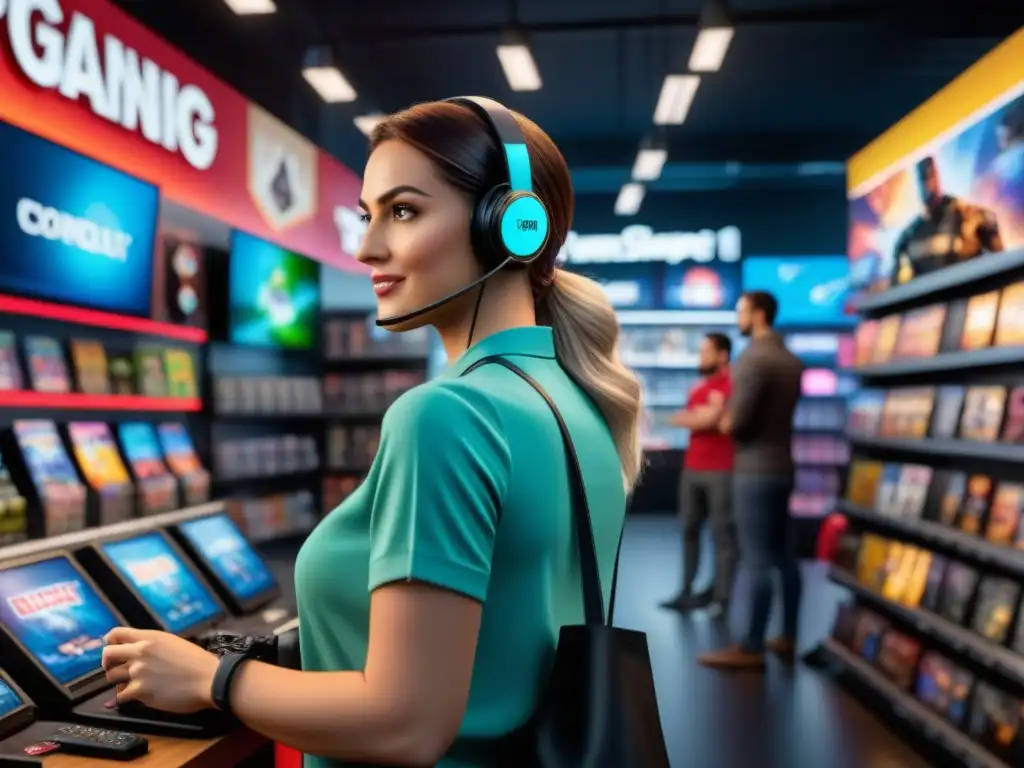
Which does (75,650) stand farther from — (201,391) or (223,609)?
(201,391)

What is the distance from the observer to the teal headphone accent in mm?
1134

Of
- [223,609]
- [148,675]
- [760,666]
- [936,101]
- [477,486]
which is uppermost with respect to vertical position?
[936,101]

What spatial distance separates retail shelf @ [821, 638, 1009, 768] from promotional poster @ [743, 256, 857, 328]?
567cm

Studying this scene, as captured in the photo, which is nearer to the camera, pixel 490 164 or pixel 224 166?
pixel 490 164

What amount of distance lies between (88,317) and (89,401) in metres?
0.29

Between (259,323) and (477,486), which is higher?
(259,323)

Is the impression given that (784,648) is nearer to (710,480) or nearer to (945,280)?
(710,480)

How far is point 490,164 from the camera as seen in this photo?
117cm

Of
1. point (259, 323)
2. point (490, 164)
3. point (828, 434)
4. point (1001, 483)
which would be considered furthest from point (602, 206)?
point (490, 164)

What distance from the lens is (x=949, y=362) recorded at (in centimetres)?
401

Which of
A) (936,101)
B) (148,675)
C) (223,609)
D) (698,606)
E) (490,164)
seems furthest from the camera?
(698,606)

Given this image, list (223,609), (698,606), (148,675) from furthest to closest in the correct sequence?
(698,606)
(223,609)
(148,675)

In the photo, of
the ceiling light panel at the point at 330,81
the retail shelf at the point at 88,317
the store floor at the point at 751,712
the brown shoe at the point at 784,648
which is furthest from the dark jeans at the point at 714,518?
the retail shelf at the point at 88,317

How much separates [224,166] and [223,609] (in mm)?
3195
